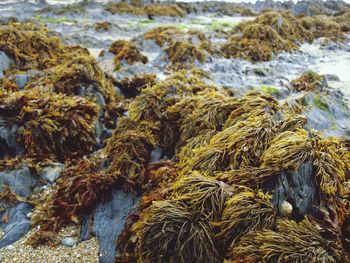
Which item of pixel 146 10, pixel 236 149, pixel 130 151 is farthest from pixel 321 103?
pixel 146 10

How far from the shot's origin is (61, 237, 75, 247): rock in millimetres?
3299

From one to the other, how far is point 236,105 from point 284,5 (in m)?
31.5

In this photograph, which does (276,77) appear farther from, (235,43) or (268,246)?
(268,246)

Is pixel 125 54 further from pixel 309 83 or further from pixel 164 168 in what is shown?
pixel 164 168

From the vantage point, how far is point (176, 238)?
252cm

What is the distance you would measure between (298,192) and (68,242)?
221cm

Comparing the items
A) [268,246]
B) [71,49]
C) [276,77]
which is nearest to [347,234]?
[268,246]

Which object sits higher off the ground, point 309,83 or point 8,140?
point 8,140

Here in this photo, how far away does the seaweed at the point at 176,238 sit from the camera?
8.20 ft

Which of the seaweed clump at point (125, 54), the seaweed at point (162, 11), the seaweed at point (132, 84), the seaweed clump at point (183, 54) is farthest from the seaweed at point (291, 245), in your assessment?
the seaweed at point (162, 11)

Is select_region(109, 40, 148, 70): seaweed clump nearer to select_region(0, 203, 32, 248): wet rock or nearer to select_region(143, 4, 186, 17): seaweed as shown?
select_region(0, 203, 32, 248): wet rock

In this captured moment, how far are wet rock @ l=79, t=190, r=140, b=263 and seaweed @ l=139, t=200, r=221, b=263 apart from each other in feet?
2.19

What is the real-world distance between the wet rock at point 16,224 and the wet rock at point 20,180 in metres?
0.22

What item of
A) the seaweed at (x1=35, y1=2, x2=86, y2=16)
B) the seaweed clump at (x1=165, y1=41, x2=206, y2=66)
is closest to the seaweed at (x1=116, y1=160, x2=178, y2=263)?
the seaweed clump at (x1=165, y1=41, x2=206, y2=66)
